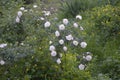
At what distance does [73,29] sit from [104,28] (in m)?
1.81

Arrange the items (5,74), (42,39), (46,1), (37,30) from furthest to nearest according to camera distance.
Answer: (46,1)
(37,30)
(42,39)
(5,74)

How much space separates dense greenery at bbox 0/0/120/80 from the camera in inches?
161

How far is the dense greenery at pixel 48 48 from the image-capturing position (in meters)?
4.08

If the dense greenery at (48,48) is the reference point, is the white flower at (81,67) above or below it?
below

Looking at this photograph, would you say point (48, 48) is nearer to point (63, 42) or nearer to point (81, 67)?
point (63, 42)

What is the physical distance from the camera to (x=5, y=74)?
13.4 feet

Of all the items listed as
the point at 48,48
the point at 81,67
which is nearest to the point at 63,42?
the point at 48,48

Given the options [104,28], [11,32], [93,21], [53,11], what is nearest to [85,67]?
[11,32]

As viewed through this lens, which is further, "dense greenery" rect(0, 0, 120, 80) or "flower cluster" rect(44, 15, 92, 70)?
"flower cluster" rect(44, 15, 92, 70)

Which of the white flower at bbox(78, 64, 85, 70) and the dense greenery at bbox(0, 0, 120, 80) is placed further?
the white flower at bbox(78, 64, 85, 70)

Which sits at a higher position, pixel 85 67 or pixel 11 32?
pixel 11 32

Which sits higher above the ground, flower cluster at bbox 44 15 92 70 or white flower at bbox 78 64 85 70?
flower cluster at bbox 44 15 92 70

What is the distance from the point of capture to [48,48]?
4.25 meters

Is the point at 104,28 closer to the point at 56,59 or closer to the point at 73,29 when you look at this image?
the point at 73,29
